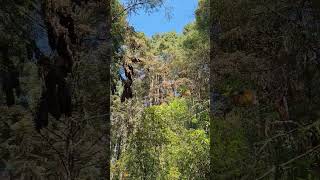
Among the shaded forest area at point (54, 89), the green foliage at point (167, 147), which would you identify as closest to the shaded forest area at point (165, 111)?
the green foliage at point (167, 147)

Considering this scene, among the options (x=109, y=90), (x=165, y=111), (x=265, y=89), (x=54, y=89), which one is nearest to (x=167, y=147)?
(x=165, y=111)

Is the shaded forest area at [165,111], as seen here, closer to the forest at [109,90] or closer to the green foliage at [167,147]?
the green foliage at [167,147]

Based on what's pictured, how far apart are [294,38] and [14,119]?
2366 millimetres

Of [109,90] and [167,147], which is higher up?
[109,90]

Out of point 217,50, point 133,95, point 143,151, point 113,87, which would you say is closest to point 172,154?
point 143,151

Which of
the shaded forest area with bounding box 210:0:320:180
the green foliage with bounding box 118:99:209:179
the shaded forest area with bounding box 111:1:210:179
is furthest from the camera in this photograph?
the green foliage with bounding box 118:99:209:179

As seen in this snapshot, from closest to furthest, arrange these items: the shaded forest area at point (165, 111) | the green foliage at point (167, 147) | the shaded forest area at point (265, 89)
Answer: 1. the shaded forest area at point (265, 89)
2. the shaded forest area at point (165, 111)
3. the green foliage at point (167, 147)

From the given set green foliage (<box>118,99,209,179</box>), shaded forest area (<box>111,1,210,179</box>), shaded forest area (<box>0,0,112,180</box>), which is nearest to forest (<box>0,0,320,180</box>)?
shaded forest area (<box>0,0,112,180</box>)

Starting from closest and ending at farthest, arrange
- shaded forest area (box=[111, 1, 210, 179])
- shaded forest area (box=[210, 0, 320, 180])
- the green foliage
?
shaded forest area (box=[210, 0, 320, 180]) → shaded forest area (box=[111, 1, 210, 179]) → the green foliage

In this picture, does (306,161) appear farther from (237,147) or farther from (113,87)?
(113,87)

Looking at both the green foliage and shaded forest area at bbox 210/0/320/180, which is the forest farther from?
the green foliage

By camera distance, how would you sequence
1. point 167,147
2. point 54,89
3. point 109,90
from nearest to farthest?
point 54,89 → point 109,90 → point 167,147

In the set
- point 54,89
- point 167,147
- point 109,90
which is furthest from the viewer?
point 167,147

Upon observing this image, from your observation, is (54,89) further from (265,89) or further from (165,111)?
(165,111)
